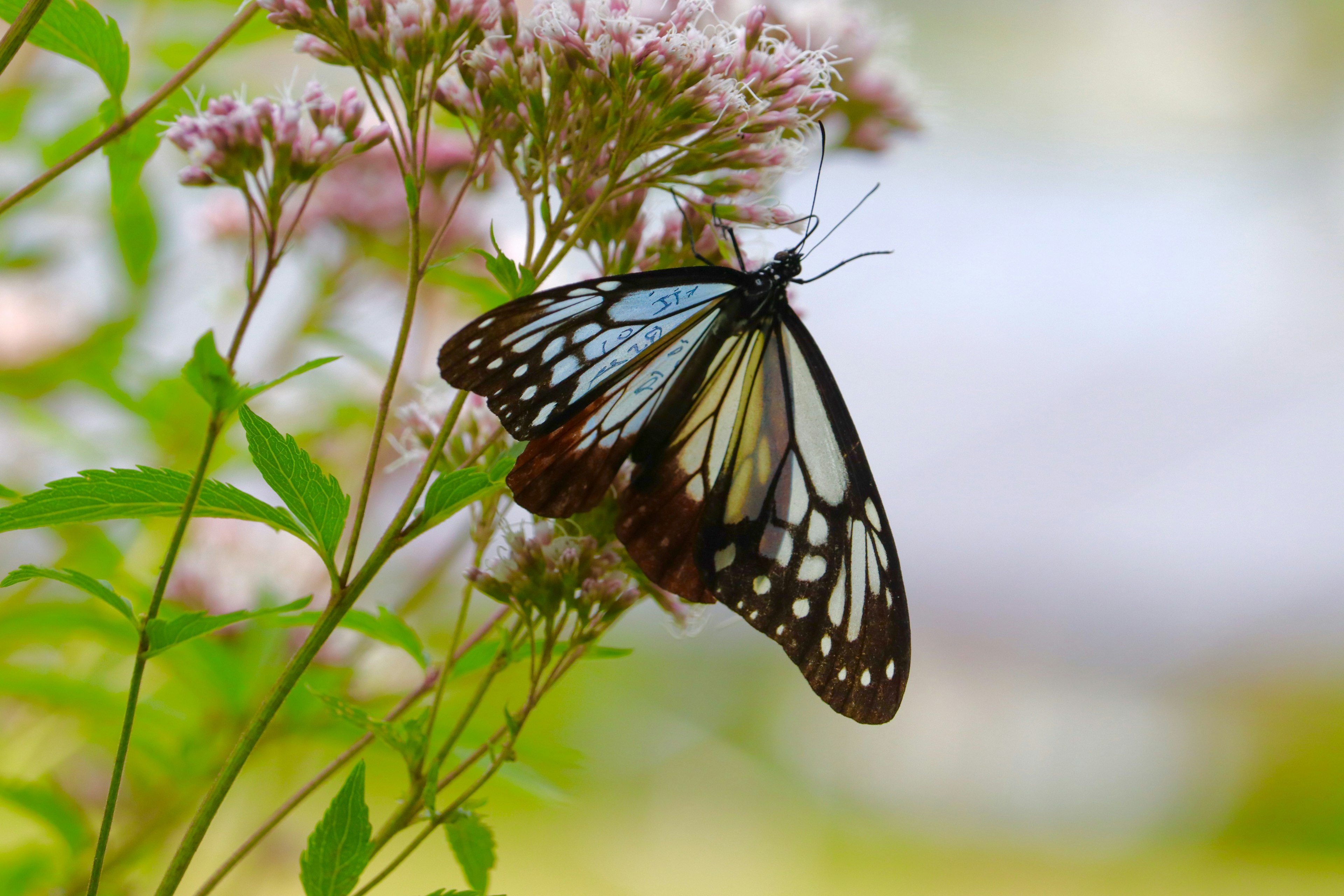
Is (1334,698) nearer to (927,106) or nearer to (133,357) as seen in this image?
(927,106)

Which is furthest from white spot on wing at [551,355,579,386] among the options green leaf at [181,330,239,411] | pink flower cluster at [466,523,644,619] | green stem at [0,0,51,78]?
green stem at [0,0,51,78]

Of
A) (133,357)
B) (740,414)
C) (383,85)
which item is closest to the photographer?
(383,85)

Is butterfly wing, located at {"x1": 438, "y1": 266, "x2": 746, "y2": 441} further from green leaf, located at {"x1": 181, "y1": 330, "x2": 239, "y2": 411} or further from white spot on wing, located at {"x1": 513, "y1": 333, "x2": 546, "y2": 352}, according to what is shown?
green leaf, located at {"x1": 181, "y1": 330, "x2": 239, "y2": 411}

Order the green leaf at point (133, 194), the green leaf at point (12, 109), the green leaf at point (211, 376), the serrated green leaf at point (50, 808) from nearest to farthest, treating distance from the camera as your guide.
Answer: the green leaf at point (211, 376), the green leaf at point (133, 194), the serrated green leaf at point (50, 808), the green leaf at point (12, 109)

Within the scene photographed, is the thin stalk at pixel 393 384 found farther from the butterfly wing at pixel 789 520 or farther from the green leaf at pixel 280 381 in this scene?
the butterfly wing at pixel 789 520

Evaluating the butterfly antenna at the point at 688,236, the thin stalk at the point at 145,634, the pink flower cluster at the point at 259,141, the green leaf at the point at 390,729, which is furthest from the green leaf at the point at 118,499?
the butterfly antenna at the point at 688,236

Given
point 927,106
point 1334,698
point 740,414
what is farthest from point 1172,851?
point 740,414
